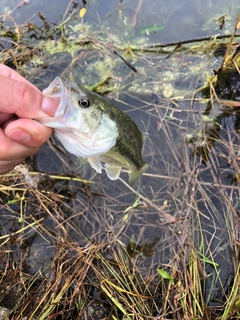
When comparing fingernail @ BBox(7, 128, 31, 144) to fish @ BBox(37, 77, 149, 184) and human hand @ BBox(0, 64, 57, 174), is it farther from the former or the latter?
fish @ BBox(37, 77, 149, 184)

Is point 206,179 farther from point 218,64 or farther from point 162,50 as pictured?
point 162,50

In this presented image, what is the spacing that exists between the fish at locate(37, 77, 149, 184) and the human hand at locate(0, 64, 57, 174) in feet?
0.16

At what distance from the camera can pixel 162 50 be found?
4.19 m

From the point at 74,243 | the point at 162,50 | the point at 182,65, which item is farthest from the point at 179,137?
the point at 74,243

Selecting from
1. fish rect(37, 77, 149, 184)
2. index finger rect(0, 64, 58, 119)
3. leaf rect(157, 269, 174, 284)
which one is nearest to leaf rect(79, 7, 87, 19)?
fish rect(37, 77, 149, 184)

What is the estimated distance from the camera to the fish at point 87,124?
172cm

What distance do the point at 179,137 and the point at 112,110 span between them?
176 centimetres

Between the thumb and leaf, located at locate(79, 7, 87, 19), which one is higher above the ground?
the thumb

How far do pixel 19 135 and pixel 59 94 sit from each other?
31 centimetres

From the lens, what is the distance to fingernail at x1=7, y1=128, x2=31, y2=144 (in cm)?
171

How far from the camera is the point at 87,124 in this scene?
6.00 ft

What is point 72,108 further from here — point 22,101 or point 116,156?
point 116,156

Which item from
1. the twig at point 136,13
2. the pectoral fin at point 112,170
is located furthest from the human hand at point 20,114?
the twig at point 136,13

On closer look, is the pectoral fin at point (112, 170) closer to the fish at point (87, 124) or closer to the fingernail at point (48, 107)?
the fish at point (87, 124)
